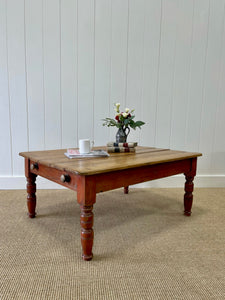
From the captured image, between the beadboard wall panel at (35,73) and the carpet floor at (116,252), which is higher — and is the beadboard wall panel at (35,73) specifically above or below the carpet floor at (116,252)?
above

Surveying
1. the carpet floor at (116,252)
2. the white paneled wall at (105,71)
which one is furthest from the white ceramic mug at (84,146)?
the white paneled wall at (105,71)

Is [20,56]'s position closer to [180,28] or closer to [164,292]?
[180,28]

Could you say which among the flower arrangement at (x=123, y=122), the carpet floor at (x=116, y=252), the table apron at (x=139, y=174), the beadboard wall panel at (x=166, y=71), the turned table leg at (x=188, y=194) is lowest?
the carpet floor at (x=116, y=252)

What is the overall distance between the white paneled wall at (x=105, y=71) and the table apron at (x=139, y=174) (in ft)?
3.08

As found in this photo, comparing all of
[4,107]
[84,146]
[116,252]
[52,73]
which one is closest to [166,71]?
[52,73]

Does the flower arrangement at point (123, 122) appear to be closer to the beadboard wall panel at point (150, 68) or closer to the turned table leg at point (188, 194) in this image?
the turned table leg at point (188, 194)

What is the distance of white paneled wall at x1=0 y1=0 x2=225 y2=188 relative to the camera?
94.1 inches

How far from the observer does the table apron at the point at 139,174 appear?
1.27 m

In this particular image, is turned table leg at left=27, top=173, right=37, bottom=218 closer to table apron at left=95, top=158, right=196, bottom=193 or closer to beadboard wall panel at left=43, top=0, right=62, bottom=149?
table apron at left=95, top=158, right=196, bottom=193

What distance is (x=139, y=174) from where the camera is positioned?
1453 millimetres

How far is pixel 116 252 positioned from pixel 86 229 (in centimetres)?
27

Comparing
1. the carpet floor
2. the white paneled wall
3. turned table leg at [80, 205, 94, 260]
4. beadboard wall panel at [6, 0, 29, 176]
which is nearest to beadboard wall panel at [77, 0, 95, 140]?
the white paneled wall

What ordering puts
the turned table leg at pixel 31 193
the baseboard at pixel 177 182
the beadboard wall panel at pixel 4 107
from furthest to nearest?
the baseboard at pixel 177 182 < the beadboard wall panel at pixel 4 107 < the turned table leg at pixel 31 193

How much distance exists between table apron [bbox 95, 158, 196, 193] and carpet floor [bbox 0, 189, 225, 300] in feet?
1.33
